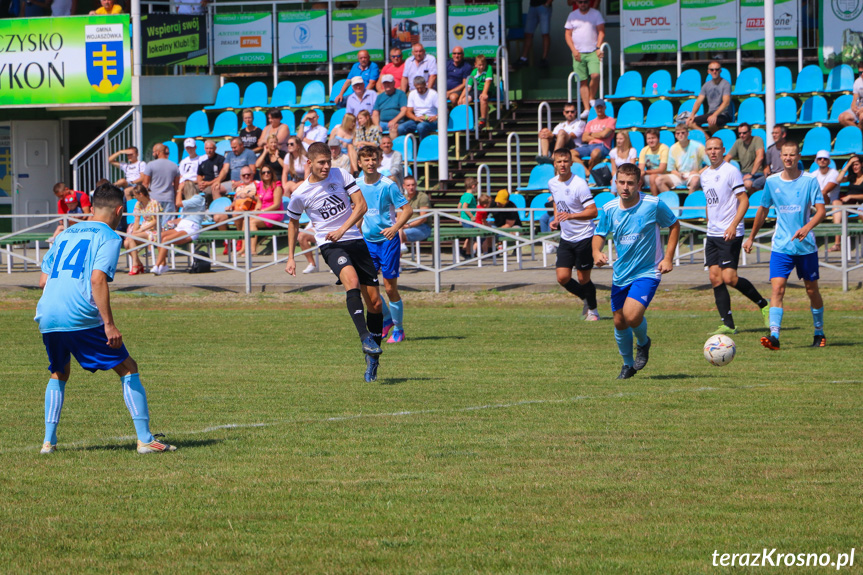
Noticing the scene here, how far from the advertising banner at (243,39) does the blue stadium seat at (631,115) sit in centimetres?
914

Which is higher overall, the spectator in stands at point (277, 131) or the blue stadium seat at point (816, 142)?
the spectator in stands at point (277, 131)

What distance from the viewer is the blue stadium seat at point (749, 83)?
79.5 feet

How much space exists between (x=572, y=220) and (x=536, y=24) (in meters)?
14.7

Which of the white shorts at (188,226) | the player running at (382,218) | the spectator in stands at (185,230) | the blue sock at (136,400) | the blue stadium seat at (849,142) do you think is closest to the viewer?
the blue sock at (136,400)

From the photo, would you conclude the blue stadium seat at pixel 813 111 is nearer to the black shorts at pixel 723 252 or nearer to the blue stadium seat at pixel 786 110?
the blue stadium seat at pixel 786 110

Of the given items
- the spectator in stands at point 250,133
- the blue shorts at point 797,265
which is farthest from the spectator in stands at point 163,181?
the blue shorts at point 797,265

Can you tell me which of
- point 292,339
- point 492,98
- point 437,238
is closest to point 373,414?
point 292,339

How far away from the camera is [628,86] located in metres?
25.2

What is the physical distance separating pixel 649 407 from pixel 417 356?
3.90 metres

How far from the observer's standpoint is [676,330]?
1430 cm

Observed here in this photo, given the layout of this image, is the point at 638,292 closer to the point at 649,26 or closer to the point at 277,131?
the point at 277,131

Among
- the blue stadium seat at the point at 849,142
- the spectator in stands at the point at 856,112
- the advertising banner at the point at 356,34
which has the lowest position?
the blue stadium seat at the point at 849,142

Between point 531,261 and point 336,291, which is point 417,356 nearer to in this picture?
point 336,291

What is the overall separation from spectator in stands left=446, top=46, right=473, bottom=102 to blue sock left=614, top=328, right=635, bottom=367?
627 inches
